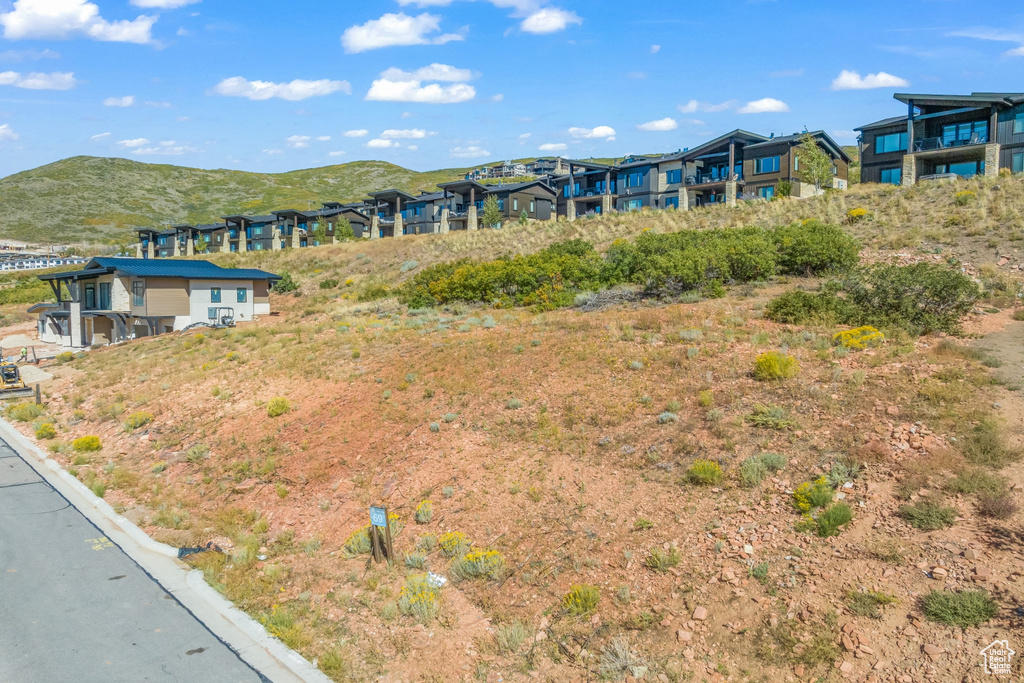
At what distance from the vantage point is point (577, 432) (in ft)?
52.8

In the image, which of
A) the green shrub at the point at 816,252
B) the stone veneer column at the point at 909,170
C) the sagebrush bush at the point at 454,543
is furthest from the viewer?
the stone veneer column at the point at 909,170

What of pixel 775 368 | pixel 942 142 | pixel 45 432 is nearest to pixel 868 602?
pixel 775 368

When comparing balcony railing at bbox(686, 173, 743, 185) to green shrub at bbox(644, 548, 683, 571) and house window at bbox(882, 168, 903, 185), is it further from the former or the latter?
green shrub at bbox(644, 548, 683, 571)

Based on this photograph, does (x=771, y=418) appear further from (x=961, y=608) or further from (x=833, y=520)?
(x=961, y=608)

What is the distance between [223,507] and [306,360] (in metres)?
10.7

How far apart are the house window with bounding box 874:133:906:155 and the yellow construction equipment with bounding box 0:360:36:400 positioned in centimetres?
6004

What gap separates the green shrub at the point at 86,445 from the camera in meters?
21.1

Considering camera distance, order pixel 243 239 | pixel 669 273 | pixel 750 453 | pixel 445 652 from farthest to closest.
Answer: pixel 243 239
pixel 669 273
pixel 750 453
pixel 445 652

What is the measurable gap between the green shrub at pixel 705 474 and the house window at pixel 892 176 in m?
49.1

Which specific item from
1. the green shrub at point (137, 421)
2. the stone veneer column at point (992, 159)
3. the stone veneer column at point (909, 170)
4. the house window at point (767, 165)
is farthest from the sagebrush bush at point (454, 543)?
the house window at point (767, 165)

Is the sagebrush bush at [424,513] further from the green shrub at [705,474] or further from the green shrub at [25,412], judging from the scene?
the green shrub at [25,412]

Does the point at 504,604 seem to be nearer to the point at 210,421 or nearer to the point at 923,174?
the point at 210,421

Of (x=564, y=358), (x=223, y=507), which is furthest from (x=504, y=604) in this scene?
(x=564, y=358)

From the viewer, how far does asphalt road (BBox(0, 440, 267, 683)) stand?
9.62m
